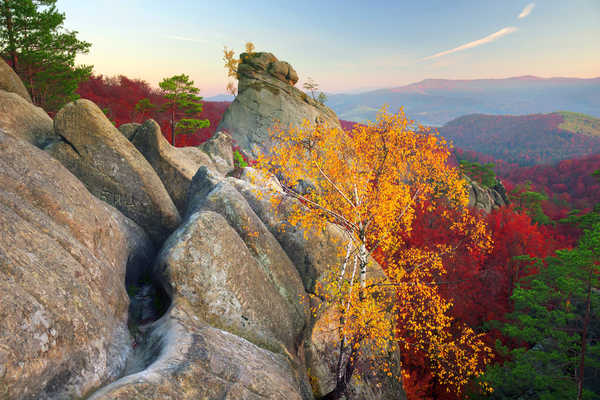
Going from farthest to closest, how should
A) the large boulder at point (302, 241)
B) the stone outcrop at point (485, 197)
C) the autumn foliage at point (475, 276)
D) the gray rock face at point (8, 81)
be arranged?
the stone outcrop at point (485, 197) < the autumn foliage at point (475, 276) < the gray rock face at point (8, 81) < the large boulder at point (302, 241)

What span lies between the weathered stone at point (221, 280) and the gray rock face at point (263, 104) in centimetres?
3003

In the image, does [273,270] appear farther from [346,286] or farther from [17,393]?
[17,393]

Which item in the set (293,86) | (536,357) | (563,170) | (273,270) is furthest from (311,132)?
(563,170)

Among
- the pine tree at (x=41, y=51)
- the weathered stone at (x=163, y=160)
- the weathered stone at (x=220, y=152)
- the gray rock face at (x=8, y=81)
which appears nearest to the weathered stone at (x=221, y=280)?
the weathered stone at (x=163, y=160)

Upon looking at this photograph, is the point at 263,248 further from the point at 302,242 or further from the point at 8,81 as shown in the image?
the point at 8,81

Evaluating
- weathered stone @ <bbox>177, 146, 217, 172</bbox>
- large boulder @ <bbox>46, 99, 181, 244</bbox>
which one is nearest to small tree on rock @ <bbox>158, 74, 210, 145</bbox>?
weathered stone @ <bbox>177, 146, 217, 172</bbox>

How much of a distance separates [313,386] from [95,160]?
1558cm

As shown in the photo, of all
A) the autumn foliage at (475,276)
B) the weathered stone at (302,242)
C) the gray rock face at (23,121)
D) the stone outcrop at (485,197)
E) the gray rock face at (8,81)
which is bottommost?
the autumn foliage at (475,276)

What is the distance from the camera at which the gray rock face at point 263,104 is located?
141 feet

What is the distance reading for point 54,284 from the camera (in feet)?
21.5

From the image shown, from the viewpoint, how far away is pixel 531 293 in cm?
1465

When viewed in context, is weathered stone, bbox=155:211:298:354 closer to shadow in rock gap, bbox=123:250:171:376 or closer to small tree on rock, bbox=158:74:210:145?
shadow in rock gap, bbox=123:250:171:376

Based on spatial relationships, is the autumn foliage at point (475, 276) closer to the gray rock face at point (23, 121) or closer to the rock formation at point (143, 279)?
the rock formation at point (143, 279)

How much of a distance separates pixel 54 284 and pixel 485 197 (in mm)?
65536
